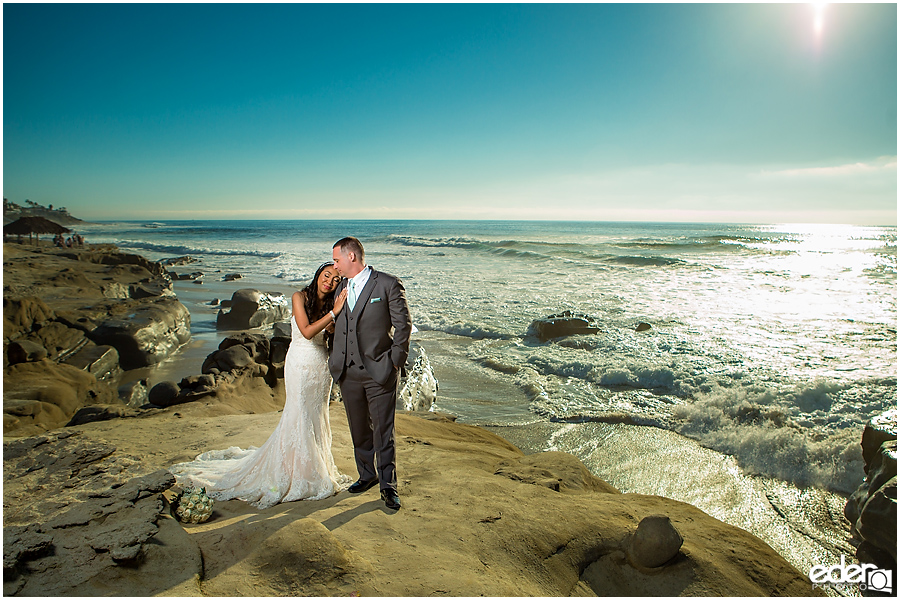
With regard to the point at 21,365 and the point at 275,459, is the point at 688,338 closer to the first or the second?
the point at 275,459

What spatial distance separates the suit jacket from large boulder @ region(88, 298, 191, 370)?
7.91m

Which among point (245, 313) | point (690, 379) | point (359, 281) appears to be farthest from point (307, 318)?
point (245, 313)

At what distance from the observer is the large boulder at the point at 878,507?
12.7 ft

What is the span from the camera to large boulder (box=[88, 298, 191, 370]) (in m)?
9.13

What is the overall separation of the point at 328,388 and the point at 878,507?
15.8 feet

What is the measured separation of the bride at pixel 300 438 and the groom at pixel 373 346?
16cm

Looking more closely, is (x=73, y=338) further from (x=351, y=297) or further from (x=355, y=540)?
(x=355, y=540)

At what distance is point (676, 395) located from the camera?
337 inches

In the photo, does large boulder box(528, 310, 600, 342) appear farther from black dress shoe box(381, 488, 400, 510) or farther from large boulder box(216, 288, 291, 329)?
black dress shoe box(381, 488, 400, 510)

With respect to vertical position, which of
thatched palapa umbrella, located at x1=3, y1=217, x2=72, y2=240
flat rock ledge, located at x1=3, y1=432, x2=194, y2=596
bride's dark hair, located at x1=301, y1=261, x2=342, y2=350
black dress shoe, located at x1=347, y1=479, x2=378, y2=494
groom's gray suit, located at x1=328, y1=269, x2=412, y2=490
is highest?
thatched palapa umbrella, located at x1=3, y1=217, x2=72, y2=240

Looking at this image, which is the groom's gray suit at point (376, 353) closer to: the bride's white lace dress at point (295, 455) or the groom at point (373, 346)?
the groom at point (373, 346)

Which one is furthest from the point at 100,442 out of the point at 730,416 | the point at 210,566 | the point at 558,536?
the point at 730,416

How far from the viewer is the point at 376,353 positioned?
3486 millimetres

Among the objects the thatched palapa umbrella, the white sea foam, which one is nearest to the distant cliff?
the thatched palapa umbrella
